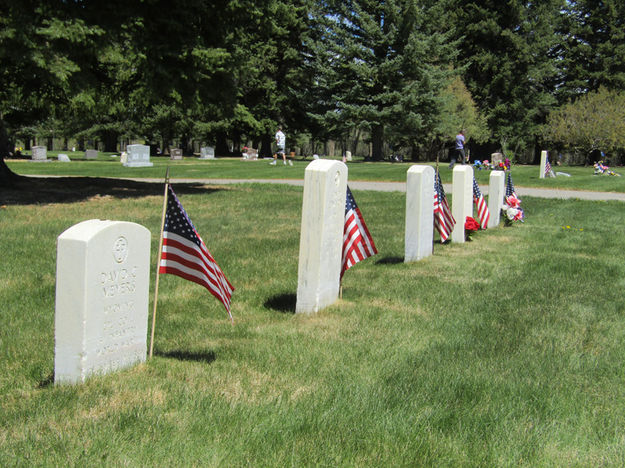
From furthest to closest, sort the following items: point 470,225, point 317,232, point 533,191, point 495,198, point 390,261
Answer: point 533,191 < point 495,198 < point 470,225 < point 390,261 < point 317,232

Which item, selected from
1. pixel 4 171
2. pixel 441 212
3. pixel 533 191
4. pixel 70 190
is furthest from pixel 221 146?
pixel 441 212

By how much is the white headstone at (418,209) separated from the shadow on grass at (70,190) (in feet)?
28.8

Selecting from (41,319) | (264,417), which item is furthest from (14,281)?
(264,417)

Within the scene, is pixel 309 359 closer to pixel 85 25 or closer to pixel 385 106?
pixel 85 25

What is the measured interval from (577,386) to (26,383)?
3494 mm

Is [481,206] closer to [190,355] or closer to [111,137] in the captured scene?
[190,355]

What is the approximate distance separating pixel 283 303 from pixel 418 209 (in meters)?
2.73

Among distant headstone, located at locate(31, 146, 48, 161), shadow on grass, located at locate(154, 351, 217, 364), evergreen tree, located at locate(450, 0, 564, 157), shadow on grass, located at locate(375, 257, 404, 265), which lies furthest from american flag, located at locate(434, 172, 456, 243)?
evergreen tree, located at locate(450, 0, 564, 157)

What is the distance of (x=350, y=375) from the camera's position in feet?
13.3

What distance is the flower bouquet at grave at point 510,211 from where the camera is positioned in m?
11.9

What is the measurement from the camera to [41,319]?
5.27 meters

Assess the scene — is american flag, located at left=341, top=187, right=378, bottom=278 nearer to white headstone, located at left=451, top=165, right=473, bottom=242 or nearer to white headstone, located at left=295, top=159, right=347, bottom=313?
white headstone, located at left=295, top=159, right=347, bottom=313

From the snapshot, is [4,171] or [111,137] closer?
[4,171]

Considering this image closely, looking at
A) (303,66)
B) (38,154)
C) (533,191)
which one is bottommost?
(533,191)
